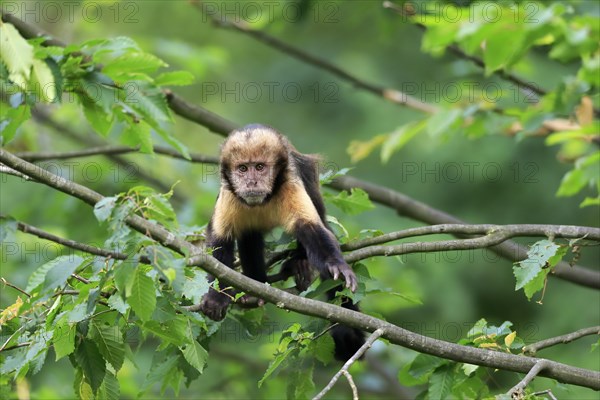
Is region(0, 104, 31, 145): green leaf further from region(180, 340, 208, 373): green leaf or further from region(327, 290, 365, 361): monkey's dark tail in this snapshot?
region(327, 290, 365, 361): monkey's dark tail

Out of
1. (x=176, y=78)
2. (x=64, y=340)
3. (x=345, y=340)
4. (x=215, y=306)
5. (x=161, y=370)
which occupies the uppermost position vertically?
(x=176, y=78)

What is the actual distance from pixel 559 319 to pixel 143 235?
11.1 m

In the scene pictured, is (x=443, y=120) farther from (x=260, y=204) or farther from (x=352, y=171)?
(x=352, y=171)

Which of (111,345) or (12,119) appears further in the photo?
(12,119)

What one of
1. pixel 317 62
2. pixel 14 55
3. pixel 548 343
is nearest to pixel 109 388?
pixel 14 55

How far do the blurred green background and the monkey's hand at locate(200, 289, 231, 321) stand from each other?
8.16 feet

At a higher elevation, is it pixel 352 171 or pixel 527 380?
pixel 527 380

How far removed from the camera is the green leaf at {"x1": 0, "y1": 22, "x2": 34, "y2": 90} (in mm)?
4293

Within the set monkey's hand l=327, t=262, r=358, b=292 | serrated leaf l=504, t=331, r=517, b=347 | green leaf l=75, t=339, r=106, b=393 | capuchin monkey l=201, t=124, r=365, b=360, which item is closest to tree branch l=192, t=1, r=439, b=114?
capuchin monkey l=201, t=124, r=365, b=360

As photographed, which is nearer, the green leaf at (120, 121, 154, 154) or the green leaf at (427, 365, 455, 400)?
the green leaf at (427, 365, 455, 400)

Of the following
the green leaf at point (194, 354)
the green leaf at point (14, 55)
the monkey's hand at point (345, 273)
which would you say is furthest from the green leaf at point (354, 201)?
the green leaf at point (14, 55)

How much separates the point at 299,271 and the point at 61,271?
246 cm

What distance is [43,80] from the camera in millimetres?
4832

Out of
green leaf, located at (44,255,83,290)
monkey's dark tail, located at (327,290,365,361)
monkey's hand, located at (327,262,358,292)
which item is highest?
green leaf, located at (44,255,83,290)
